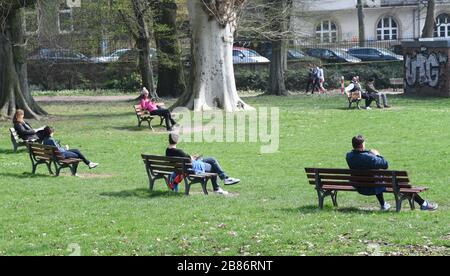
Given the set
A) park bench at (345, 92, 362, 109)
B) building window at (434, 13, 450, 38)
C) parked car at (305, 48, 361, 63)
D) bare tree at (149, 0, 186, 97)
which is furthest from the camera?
building window at (434, 13, 450, 38)

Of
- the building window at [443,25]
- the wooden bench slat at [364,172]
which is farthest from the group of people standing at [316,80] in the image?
the wooden bench slat at [364,172]

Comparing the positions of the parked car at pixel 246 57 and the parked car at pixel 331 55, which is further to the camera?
the parked car at pixel 331 55

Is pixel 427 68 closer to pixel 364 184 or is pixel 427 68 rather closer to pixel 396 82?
pixel 396 82

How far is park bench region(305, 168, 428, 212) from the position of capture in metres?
13.9

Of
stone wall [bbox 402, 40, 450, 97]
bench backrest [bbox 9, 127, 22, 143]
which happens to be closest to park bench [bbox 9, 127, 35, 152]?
bench backrest [bbox 9, 127, 22, 143]

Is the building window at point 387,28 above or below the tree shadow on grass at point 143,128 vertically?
above

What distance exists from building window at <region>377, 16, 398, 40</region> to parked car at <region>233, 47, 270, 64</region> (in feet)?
71.0

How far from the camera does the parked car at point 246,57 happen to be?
56.7m

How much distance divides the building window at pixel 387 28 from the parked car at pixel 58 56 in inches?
1215

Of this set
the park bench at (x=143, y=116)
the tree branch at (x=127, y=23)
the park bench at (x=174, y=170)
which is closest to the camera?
the park bench at (x=174, y=170)

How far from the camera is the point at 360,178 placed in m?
14.3

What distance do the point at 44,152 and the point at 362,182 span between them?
306 inches

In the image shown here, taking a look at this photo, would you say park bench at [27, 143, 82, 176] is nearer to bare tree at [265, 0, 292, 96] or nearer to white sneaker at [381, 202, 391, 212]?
white sneaker at [381, 202, 391, 212]

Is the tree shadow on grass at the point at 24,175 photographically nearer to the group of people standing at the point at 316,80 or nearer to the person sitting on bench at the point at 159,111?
the person sitting on bench at the point at 159,111
